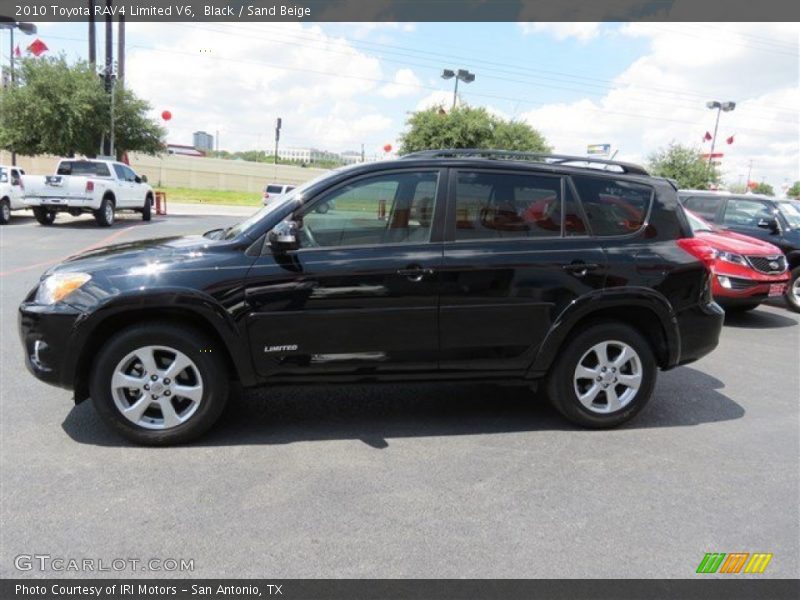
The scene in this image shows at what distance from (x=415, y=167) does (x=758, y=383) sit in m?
3.99

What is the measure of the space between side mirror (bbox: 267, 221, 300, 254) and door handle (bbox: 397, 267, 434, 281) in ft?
2.28

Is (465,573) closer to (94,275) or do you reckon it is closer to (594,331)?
(594,331)

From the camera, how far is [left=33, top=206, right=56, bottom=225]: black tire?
18266mm

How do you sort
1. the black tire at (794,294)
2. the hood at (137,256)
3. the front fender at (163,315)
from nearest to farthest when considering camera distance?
the front fender at (163,315), the hood at (137,256), the black tire at (794,294)

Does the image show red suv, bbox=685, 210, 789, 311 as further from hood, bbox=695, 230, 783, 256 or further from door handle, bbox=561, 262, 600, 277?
door handle, bbox=561, 262, 600, 277

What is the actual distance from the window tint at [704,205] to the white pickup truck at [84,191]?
15757 millimetres

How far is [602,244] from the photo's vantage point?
4391mm

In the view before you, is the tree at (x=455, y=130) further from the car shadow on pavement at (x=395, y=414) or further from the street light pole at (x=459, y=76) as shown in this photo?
the car shadow on pavement at (x=395, y=414)

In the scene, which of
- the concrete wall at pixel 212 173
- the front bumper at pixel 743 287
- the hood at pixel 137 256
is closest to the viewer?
the hood at pixel 137 256

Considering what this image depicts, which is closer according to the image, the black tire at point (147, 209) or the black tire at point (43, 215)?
the black tire at point (43, 215)

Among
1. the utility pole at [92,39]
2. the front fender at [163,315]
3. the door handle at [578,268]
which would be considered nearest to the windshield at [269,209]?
the front fender at [163,315]

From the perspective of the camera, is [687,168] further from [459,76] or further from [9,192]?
[9,192]

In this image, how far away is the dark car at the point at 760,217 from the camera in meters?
9.89

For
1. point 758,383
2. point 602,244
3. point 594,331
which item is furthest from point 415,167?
point 758,383
